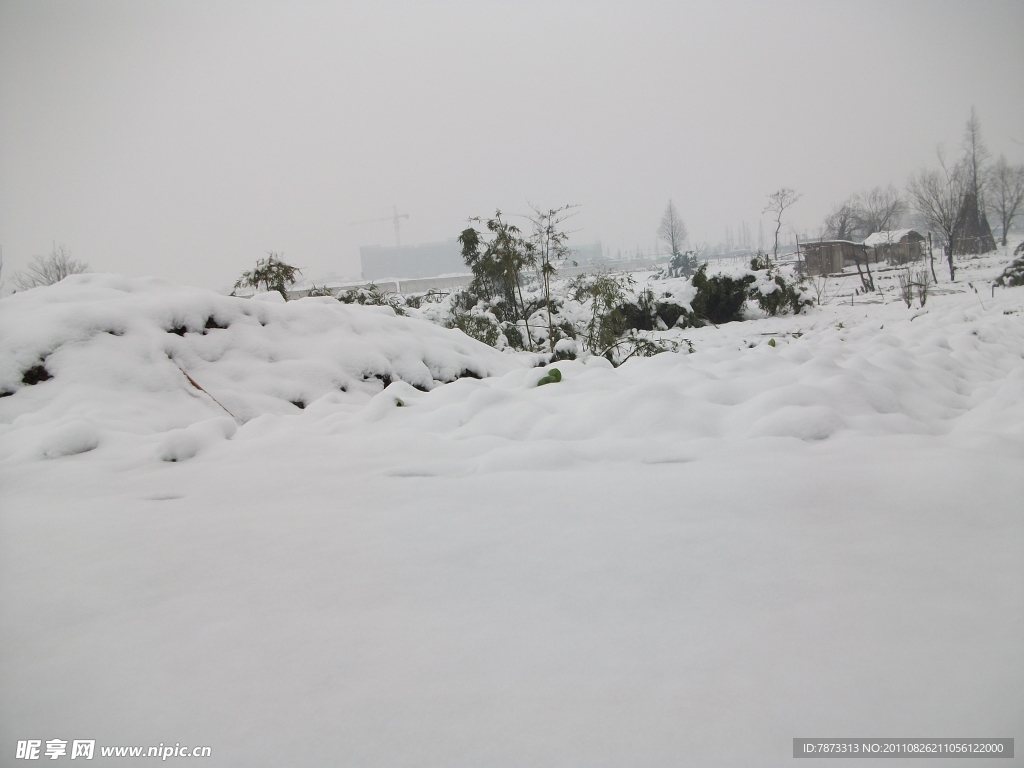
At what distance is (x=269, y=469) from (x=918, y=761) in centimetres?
144

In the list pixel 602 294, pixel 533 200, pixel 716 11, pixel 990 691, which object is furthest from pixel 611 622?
pixel 533 200

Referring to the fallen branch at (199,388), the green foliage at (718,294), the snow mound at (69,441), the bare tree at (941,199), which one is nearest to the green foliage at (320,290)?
the fallen branch at (199,388)

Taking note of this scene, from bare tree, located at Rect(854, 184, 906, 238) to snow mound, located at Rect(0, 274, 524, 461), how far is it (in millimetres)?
12720

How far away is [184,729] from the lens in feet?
1.90

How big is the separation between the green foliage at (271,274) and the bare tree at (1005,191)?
25.6ft

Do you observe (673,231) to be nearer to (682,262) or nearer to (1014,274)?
(682,262)

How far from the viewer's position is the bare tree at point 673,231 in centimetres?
1429

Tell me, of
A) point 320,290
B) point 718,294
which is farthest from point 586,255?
point 718,294

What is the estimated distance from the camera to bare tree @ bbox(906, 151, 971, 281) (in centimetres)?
766

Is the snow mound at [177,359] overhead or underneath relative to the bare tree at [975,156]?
underneath

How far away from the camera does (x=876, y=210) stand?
1352 centimetres

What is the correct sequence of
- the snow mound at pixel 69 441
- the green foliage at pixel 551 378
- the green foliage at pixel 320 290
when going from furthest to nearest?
the green foliage at pixel 320 290
the green foliage at pixel 551 378
the snow mound at pixel 69 441

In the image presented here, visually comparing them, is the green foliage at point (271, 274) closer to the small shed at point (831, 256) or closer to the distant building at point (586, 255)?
the distant building at point (586, 255)

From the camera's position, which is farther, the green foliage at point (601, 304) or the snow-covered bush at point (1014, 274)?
the snow-covered bush at point (1014, 274)
